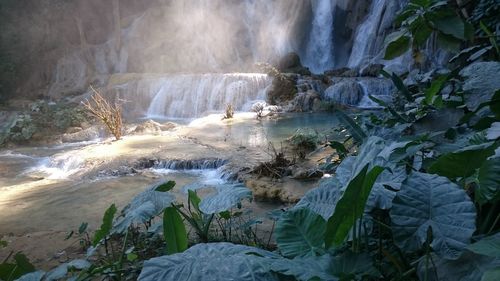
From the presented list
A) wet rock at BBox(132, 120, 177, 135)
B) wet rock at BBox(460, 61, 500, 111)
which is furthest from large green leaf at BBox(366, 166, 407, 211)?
wet rock at BBox(132, 120, 177, 135)

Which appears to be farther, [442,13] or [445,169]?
[442,13]

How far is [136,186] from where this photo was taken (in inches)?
201

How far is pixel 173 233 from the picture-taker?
1.29m

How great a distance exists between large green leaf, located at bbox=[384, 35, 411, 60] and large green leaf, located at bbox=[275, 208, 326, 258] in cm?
72

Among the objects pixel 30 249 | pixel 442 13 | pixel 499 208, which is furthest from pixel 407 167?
pixel 30 249

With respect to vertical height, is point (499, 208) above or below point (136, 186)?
above

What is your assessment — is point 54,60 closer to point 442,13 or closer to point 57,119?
point 57,119

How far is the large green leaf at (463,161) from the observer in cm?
74

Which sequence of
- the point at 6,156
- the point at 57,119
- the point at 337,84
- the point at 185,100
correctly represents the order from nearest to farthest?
1. the point at 6,156
2. the point at 57,119
3. the point at 337,84
4. the point at 185,100

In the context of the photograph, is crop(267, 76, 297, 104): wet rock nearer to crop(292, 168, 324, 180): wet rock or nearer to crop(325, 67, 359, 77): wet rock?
crop(325, 67, 359, 77): wet rock

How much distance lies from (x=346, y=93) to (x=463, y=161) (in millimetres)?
11688

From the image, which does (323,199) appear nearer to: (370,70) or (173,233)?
(173,233)

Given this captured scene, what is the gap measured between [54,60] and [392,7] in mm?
15306

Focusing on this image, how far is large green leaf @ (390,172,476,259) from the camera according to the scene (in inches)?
28.1
